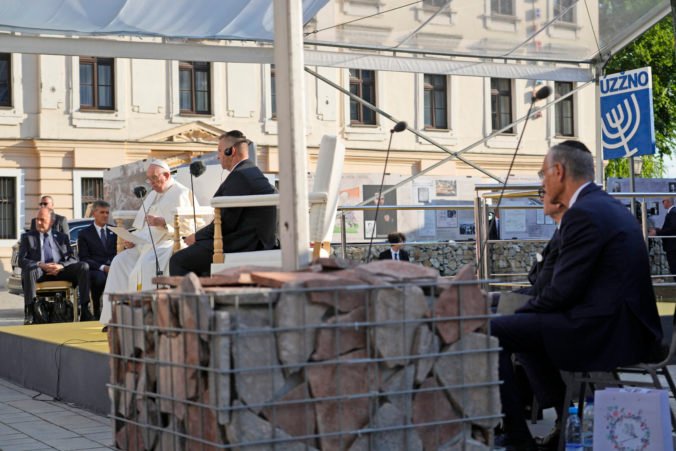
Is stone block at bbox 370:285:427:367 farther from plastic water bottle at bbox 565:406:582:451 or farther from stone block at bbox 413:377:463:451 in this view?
plastic water bottle at bbox 565:406:582:451

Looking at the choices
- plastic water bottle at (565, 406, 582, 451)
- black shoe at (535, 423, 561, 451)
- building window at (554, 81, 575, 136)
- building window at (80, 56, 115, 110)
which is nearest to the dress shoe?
black shoe at (535, 423, 561, 451)

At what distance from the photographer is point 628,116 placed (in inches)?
432

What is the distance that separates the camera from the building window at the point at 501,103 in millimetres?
43781

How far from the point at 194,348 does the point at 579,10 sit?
9.81 meters

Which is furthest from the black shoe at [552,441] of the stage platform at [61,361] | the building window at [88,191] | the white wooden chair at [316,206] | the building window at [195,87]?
the building window at [195,87]

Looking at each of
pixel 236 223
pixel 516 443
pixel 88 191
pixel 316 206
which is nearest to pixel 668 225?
pixel 236 223

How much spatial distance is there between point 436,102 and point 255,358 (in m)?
39.8

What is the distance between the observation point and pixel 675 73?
45375mm

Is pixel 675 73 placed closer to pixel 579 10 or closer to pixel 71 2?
pixel 579 10

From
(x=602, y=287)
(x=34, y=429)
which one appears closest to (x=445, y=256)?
(x=34, y=429)

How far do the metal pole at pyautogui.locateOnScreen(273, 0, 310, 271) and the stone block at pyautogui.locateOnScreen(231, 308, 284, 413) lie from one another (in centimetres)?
87

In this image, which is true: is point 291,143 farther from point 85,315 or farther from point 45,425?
point 85,315

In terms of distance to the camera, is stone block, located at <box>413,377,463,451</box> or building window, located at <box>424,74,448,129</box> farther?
building window, located at <box>424,74,448,129</box>

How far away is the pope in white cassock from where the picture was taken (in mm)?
10172
